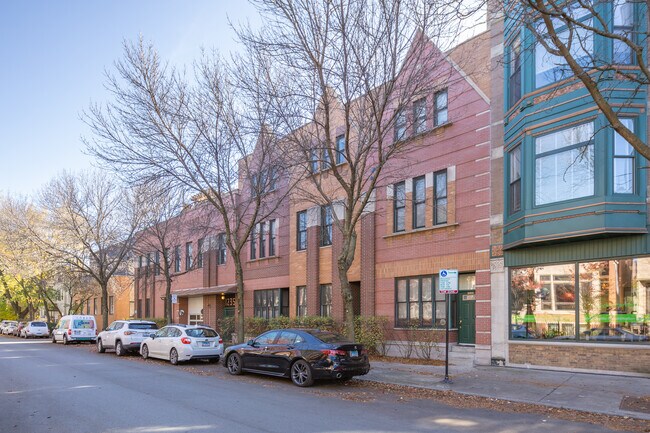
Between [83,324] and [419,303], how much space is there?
72.7 ft

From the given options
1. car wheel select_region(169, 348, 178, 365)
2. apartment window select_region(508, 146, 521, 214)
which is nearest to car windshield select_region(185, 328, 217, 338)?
car wheel select_region(169, 348, 178, 365)

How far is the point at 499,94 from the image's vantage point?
58.4 feet

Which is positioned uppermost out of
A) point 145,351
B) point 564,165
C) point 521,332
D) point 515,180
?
point 564,165

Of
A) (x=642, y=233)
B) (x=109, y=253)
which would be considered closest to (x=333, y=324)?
(x=642, y=233)

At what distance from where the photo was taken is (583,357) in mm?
14789

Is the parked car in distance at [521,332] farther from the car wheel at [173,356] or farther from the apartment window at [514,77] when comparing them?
the car wheel at [173,356]

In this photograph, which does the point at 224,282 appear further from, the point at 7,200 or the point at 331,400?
the point at 331,400

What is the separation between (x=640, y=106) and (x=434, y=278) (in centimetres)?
843

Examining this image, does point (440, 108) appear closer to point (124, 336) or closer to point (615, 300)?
point (615, 300)

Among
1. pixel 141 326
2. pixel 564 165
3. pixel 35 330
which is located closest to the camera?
pixel 564 165

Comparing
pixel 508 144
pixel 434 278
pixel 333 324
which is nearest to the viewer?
pixel 508 144

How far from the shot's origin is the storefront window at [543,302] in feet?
50.5

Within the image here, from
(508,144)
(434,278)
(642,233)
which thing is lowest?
(434,278)

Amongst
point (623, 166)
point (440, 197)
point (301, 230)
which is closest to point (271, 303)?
point (301, 230)
